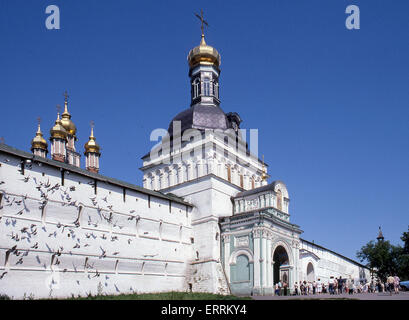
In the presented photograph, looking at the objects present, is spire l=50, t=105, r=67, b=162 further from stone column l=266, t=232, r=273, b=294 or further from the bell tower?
stone column l=266, t=232, r=273, b=294

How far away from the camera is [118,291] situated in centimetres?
2467

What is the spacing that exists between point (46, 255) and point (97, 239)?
311 cm

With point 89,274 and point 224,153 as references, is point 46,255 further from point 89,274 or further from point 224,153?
point 224,153

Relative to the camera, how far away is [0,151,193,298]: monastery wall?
807 inches

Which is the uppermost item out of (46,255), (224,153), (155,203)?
(224,153)

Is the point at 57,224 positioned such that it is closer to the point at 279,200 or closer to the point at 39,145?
the point at 279,200

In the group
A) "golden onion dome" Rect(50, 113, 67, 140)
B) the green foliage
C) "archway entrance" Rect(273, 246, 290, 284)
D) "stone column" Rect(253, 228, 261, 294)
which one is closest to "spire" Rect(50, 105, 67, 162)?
"golden onion dome" Rect(50, 113, 67, 140)

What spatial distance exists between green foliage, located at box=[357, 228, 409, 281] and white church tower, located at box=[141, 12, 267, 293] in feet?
70.9

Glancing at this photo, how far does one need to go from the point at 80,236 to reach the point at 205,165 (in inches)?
439

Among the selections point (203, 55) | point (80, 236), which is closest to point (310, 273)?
point (203, 55)

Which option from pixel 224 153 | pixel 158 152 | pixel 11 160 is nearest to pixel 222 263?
pixel 224 153

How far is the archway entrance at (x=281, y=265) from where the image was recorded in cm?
3088

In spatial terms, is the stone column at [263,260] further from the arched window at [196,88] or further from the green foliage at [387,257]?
the green foliage at [387,257]
